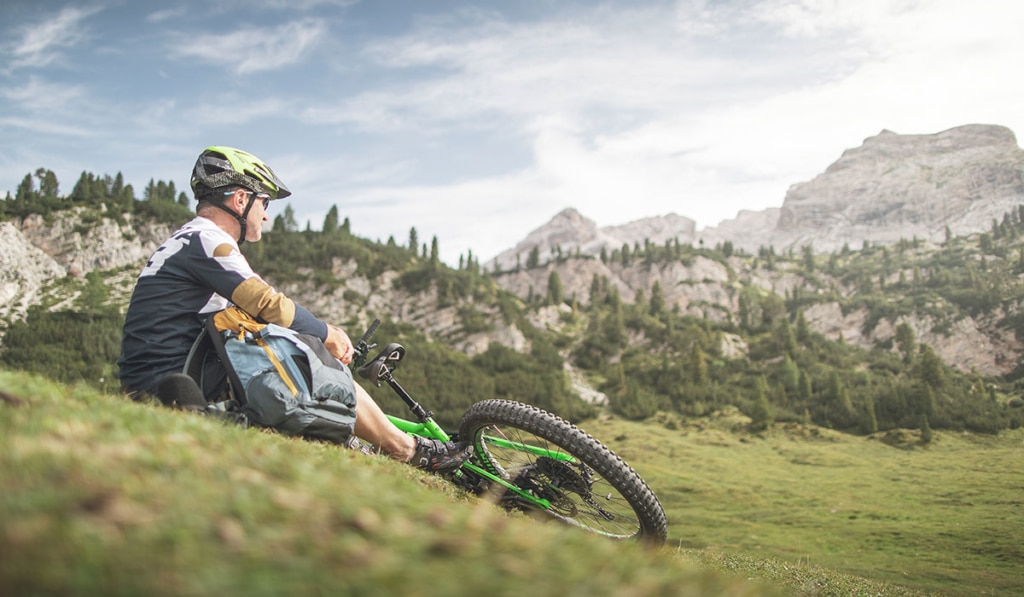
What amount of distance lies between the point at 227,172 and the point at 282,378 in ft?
10.2

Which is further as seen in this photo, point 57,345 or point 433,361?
point 433,361

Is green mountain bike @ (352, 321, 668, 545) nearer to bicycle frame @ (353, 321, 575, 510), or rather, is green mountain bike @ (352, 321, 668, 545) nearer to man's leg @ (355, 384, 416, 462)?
bicycle frame @ (353, 321, 575, 510)

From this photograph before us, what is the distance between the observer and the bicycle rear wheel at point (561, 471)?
7.23 m

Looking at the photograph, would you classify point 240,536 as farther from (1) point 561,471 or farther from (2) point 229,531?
(1) point 561,471

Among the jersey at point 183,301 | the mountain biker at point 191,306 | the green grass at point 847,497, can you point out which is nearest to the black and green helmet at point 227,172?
the mountain biker at point 191,306

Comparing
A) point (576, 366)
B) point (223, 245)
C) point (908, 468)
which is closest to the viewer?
point (223, 245)

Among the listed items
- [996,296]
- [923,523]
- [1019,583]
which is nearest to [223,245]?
[1019,583]

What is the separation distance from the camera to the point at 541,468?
786 cm

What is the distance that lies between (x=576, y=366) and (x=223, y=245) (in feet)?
477

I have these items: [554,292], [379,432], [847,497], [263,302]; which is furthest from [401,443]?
[554,292]

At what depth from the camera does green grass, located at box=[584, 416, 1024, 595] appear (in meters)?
29.4

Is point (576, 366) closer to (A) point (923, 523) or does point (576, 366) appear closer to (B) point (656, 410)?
(B) point (656, 410)

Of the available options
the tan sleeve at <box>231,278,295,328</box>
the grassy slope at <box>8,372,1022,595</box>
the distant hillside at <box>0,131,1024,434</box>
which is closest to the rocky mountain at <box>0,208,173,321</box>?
the distant hillside at <box>0,131,1024,434</box>

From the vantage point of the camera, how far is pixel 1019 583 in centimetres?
2269
